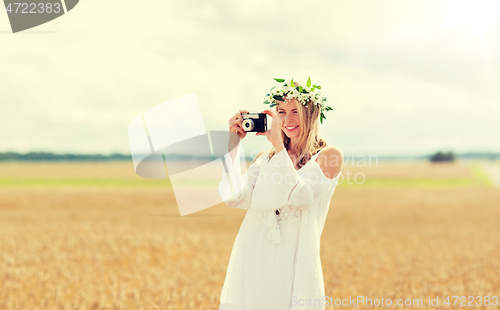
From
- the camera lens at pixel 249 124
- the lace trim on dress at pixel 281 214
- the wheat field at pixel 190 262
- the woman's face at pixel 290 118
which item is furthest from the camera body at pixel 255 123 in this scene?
the wheat field at pixel 190 262

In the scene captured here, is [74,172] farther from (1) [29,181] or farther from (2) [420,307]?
(2) [420,307]

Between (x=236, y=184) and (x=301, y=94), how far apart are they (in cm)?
89

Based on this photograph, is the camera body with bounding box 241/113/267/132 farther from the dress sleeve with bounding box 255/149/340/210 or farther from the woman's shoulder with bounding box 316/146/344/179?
the woman's shoulder with bounding box 316/146/344/179

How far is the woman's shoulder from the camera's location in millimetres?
2957

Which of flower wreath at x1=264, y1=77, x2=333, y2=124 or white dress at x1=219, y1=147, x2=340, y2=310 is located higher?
flower wreath at x1=264, y1=77, x2=333, y2=124

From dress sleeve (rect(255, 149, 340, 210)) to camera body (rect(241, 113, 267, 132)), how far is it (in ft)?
0.94

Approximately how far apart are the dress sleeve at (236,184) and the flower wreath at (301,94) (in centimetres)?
53

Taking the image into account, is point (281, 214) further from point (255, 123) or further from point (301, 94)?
point (301, 94)

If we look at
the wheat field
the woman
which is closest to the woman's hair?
the woman

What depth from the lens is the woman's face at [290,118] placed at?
307 centimetres

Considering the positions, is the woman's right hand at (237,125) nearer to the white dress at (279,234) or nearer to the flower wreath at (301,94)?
the white dress at (279,234)

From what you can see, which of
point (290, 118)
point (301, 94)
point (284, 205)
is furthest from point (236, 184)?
point (301, 94)

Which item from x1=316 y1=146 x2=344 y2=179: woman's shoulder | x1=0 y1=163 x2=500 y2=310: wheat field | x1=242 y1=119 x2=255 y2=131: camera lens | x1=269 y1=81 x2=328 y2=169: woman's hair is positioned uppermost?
x1=242 y1=119 x2=255 y2=131: camera lens

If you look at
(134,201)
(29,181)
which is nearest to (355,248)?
(134,201)
